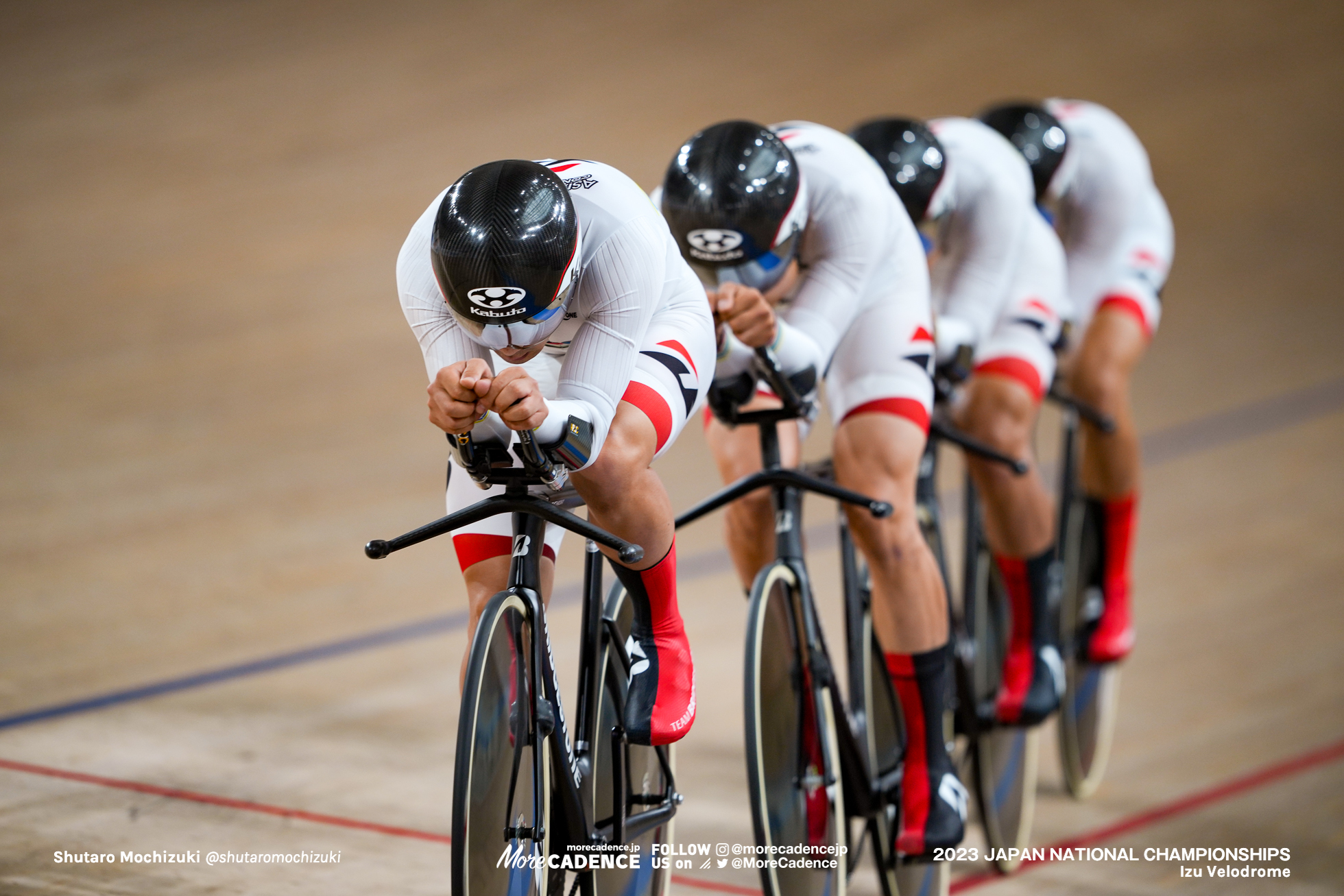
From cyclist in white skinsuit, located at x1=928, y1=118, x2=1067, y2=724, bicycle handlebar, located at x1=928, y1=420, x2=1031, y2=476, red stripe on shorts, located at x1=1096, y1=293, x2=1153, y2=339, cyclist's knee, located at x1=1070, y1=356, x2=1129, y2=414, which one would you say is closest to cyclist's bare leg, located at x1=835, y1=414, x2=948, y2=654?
bicycle handlebar, located at x1=928, y1=420, x2=1031, y2=476

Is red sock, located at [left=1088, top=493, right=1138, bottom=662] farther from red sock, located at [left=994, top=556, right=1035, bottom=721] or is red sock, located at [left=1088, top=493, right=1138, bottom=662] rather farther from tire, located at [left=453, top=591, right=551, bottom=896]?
tire, located at [left=453, top=591, right=551, bottom=896]

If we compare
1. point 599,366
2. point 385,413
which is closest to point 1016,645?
point 599,366

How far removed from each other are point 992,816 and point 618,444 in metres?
1.98

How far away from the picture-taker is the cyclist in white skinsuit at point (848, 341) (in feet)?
7.48

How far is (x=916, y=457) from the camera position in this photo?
259cm

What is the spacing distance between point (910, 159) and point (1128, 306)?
118 cm

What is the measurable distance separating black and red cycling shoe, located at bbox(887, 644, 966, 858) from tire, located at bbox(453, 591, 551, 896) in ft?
3.37

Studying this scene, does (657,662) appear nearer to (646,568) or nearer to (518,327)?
(646,568)

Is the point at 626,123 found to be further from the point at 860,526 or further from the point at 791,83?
the point at 860,526

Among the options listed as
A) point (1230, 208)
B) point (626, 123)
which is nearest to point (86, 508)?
point (626, 123)

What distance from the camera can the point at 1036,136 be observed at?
140 inches

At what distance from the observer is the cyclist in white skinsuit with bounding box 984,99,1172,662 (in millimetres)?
3750

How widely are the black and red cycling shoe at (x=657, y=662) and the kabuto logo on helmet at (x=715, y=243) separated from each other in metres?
0.57

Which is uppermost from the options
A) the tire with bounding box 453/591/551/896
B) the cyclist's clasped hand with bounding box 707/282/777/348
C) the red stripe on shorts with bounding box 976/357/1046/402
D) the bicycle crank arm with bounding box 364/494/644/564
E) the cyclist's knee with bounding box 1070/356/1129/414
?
the cyclist's knee with bounding box 1070/356/1129/414
